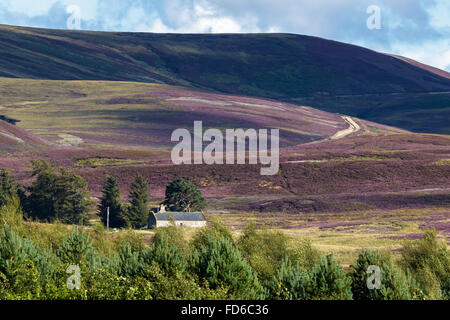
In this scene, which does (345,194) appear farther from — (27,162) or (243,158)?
(27,162)

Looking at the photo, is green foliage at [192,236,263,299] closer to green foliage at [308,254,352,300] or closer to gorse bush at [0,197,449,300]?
gorse bush at [0,197,449,300]

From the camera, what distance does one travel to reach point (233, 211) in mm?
105375

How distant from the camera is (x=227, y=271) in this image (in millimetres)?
39875

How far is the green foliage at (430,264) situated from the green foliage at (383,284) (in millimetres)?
1298

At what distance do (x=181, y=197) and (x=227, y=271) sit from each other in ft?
174

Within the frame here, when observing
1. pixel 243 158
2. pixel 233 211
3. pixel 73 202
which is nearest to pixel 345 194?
pixel 233 211

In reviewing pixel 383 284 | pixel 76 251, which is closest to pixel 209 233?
pixel 76 251

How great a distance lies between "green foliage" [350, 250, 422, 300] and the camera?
119 ft

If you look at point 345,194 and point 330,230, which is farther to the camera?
point 345,194

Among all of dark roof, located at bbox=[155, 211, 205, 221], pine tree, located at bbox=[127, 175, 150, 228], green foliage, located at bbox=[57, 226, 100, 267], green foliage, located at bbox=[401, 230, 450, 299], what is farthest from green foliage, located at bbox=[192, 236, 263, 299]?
pine tree, located at bbox=[127, 175, 150, 228]

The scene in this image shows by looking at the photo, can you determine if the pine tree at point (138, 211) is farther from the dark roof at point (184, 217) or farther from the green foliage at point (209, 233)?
the green foliage at point (209, 233)
